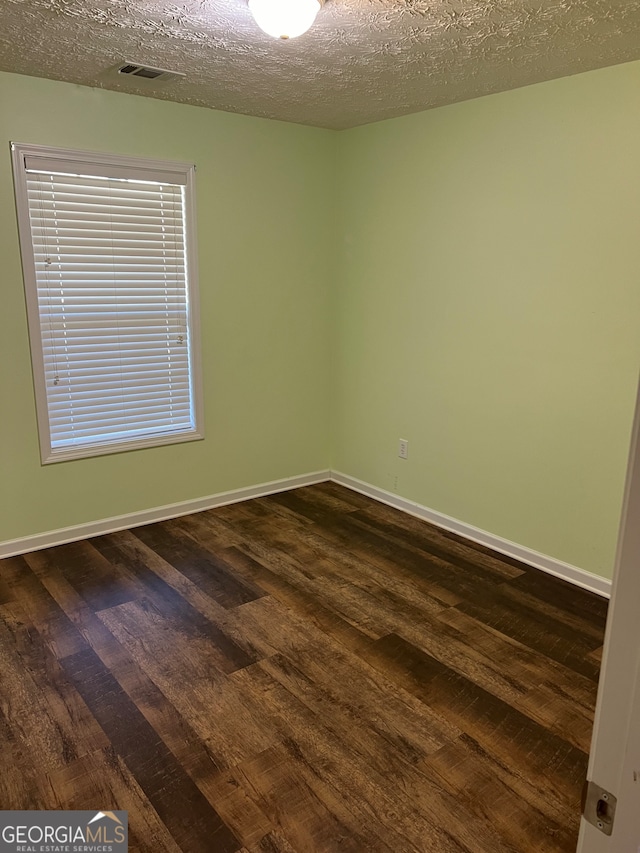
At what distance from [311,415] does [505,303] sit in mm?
1748

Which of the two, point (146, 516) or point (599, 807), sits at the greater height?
point (599, 807)

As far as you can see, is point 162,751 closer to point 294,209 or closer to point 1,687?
point 1,687

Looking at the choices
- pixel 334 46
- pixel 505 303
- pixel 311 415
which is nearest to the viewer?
pixel 334 46

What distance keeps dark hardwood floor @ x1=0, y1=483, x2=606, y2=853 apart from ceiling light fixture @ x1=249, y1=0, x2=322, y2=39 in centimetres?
239

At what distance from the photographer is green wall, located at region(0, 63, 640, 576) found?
2.88m

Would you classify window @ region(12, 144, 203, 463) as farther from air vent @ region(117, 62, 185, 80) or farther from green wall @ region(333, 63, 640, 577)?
green wall @ region(333, 63, 640, 577)

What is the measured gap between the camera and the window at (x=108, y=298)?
320cm

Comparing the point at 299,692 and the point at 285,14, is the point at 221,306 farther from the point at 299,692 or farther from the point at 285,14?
the point at 299,692

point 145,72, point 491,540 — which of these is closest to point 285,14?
point 145,72

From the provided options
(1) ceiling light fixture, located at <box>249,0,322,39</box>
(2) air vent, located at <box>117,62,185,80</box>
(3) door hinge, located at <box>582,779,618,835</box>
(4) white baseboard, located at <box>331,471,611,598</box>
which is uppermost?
(2) air vent, located at <box>117,62,185,80</box>

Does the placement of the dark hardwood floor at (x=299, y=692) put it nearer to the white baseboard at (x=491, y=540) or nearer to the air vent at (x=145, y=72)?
the white baseboard at (x=491, y=540)

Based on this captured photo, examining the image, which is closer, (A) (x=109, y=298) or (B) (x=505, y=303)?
(B) (x=505, y=303)

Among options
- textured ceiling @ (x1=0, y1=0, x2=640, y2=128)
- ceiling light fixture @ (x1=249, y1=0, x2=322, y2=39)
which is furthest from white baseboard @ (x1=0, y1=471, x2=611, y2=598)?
ceiling light fixture @ (x1=249, y1=0, x2=322, y2=39)

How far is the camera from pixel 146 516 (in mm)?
3826
